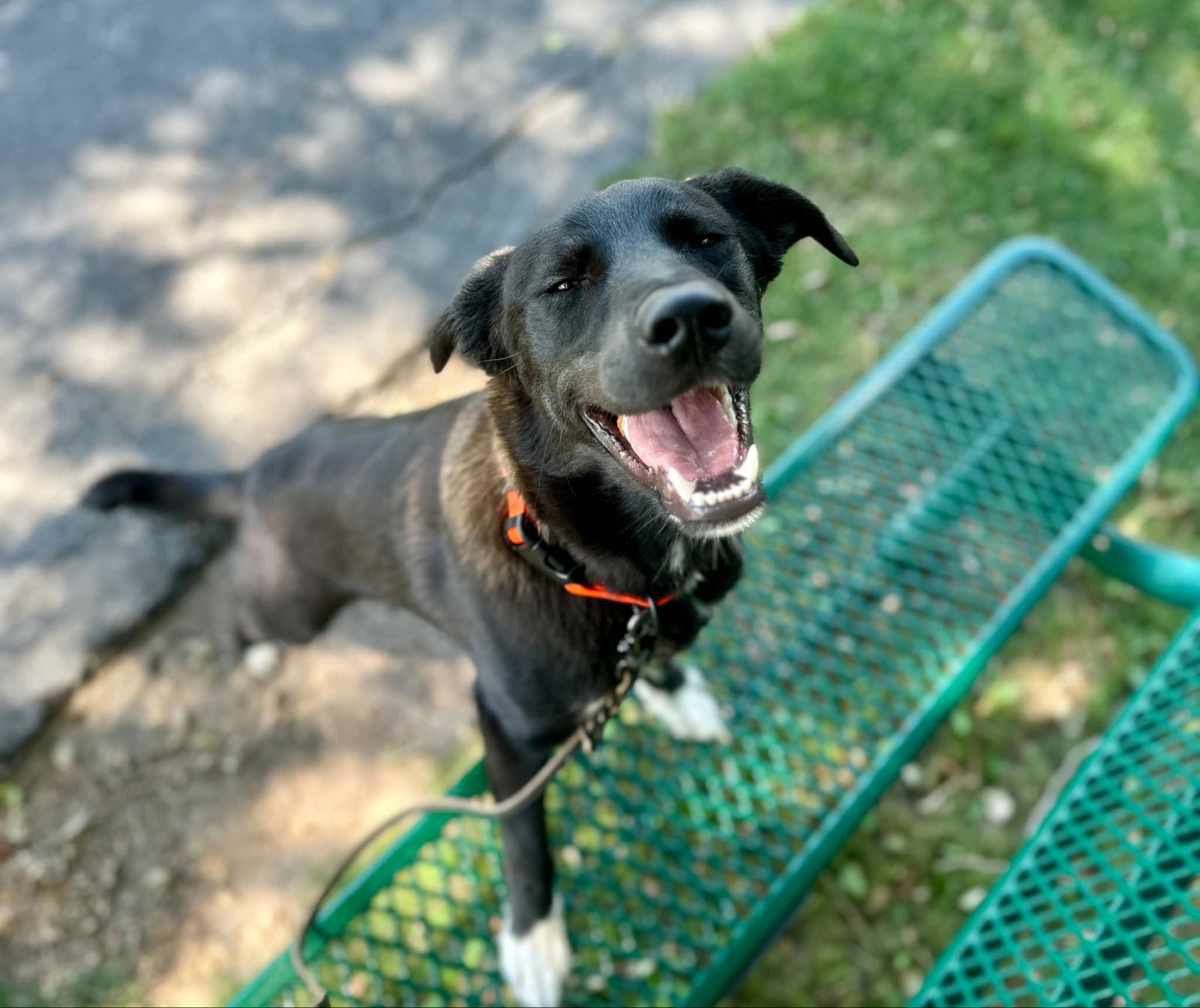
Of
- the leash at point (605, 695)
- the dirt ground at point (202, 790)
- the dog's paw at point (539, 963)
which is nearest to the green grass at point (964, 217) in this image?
the dog's paw at point (539, 963)

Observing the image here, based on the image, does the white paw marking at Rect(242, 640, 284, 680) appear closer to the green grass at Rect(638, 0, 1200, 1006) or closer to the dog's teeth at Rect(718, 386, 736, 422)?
the green grass at Rect(638, 0, 1200, 1006)

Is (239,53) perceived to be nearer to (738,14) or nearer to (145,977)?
(738,14)

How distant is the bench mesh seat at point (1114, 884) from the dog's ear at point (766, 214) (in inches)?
56.6

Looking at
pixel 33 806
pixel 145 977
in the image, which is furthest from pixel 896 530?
pixel 33 806

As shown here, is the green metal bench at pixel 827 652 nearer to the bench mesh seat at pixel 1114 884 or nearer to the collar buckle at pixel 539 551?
the bench mesh seat at pixel 1114 884

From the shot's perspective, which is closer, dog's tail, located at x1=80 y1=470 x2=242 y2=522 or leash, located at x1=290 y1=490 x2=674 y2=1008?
leash, located at x1=290 y1=490 x2=674 y2=1008

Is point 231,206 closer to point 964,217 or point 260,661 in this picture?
point 260,661

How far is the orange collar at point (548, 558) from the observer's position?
2.13m

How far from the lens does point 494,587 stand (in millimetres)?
2287

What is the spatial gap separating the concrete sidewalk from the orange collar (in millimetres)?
1949

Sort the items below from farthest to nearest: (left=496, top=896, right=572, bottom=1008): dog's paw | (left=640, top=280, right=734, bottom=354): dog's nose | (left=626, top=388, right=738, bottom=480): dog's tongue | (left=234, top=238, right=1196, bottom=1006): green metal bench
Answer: (left=234, top=238, right=1196, bottom=1006): green metal bench < (left=496, top=896, right=572, bottom=1008): dog's paw < (left=626, top=388, right=738, bottom=480): dog's tongue < (left=640, top=280, right=734, bottom=354): dog's nose

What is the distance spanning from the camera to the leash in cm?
214

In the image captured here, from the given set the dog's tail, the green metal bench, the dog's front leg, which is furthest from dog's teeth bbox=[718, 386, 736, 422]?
the dog's tail

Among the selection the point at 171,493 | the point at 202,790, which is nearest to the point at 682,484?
the point at 171,493
